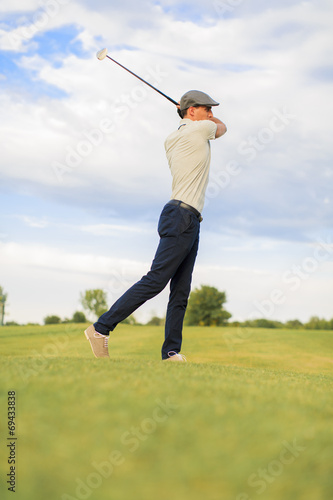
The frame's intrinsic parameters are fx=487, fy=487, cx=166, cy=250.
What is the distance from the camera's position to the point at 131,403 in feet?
7.64

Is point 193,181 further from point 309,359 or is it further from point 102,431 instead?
point 309,359

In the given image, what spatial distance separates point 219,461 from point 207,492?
192 millimetres

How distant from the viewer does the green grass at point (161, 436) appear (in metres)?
1.68

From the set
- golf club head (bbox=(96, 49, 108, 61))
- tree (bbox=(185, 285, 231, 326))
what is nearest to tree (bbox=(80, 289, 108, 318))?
tree (bbox=(185, 285, 231, 326))

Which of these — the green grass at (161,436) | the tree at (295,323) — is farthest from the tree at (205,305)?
the green grass at (161,436)

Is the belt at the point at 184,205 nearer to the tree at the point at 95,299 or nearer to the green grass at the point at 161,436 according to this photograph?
the green grass at the point at 161,436

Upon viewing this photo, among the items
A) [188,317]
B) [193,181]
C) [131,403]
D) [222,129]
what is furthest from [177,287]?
[188,317]

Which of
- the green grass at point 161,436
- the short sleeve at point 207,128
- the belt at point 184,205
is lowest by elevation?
the green grass at point 161,436

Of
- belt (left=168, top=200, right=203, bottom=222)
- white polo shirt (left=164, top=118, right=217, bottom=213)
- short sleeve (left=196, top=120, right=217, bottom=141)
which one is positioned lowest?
belt (left=168, top=200, right=203, bottom=222)

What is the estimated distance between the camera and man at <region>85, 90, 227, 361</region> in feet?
15.2

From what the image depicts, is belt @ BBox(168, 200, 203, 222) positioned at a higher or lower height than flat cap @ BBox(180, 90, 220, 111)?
lower

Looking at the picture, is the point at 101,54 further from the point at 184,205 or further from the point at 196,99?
the point at 184,205

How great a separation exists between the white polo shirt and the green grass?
2049 millimetres

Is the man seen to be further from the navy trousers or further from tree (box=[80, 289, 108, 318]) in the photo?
tree (box=[80, 289, 108, 318])
